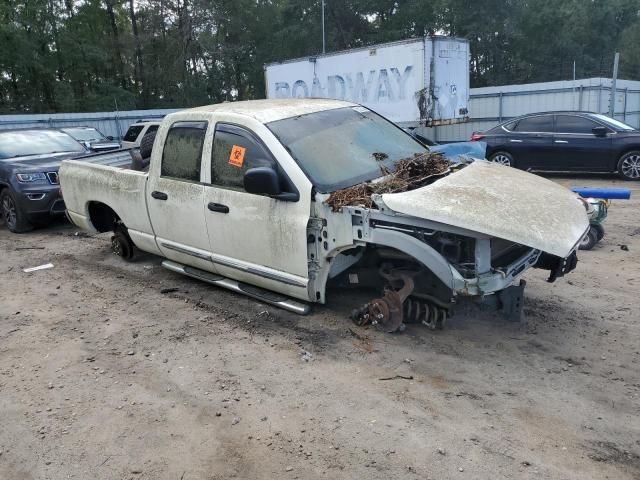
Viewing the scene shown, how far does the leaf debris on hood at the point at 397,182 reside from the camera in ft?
13.2

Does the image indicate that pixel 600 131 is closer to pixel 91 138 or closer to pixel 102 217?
pixel 102 217

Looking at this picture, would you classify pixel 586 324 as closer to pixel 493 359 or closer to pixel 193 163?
pixel 493 359

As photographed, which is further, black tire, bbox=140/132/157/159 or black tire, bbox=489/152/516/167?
black tire, bbox=489/152/516/167

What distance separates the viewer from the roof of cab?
4.71 meters

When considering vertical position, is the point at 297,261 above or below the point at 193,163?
below

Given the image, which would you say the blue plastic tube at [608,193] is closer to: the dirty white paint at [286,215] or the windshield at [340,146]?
the dirty white paint at [286,215]

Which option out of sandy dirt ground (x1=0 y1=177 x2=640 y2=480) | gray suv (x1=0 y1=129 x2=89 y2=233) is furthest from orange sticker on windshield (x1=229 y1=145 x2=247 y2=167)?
gray suv (x1=0 y1=129 x2=89 y2=233)

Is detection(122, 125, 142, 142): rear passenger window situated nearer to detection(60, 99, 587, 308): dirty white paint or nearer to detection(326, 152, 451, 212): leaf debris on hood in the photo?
detection(60, 99, 587, 308): dirty white paint

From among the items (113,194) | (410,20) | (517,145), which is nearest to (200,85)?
(410,20)

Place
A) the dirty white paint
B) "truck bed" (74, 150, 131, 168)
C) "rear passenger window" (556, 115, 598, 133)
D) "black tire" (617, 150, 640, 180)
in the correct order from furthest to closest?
1. "rear passenger window" (556, 115, 598, 133)
2. "black tire" (617, 150, 640, 180)
3. "truck bed" (74, 150, 131, 168)
4. the dirty white paint

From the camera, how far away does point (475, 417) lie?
3211 millimetres

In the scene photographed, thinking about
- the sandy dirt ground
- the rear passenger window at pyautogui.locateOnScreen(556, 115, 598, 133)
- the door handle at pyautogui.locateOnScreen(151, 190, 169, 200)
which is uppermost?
the rear passenger window at pyautogui.locateOnScreen(556, 115, 598, 133)

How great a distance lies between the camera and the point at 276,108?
4.88m

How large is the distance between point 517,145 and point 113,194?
950 centimetres
